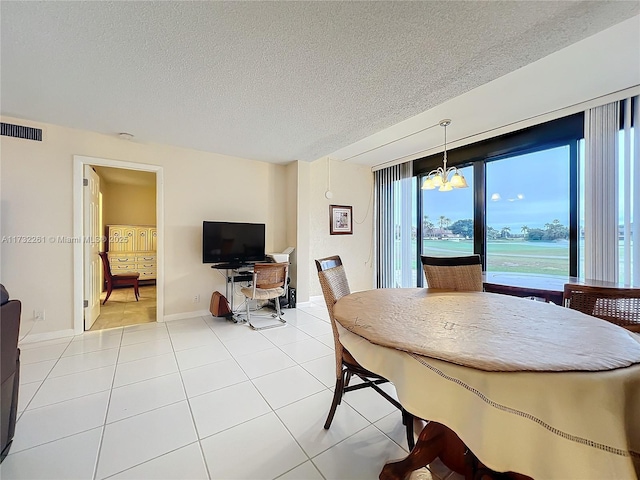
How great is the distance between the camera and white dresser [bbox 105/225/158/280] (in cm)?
552

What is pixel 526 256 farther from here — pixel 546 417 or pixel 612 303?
pixel 546 417

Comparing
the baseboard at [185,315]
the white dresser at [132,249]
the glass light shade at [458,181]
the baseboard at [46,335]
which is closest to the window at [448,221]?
the glass light shade at [458,181]

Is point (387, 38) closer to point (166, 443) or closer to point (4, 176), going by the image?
point (166, 443)

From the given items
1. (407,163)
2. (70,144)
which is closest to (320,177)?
(407,163)

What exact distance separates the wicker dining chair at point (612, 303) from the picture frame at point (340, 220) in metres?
3.57

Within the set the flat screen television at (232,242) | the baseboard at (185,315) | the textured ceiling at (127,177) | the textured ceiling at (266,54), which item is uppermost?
the textured ceiling at (127,177)

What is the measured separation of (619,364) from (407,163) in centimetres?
439

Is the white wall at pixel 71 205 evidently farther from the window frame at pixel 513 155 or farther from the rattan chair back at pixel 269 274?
the window frame at pixel 513 155

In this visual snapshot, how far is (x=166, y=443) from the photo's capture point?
58.3 inches

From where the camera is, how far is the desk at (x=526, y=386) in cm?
66

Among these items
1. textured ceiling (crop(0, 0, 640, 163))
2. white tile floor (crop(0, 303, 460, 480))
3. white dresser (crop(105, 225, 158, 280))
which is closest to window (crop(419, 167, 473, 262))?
textured ceiling (crop(0, 0, 640, 163))

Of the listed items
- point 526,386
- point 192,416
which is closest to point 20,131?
point 192,416

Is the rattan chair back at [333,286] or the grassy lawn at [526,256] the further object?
the grassy lawn at [526,256]

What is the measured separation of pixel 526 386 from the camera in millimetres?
734
